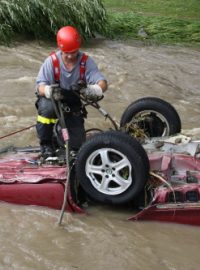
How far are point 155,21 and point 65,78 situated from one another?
39.7ft

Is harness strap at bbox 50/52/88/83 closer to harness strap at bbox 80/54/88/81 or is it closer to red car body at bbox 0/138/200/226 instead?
harness strap at bbox 80/54/88/81

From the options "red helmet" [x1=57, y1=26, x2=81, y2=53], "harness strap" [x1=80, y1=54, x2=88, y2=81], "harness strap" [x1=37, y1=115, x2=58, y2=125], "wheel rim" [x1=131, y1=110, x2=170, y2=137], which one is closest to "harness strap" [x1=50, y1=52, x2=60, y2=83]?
"red helmet" [x1=57, y1=26, x2=81, y2=53]

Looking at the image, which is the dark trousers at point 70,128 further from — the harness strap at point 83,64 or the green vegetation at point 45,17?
the green vegetation at point 45,17

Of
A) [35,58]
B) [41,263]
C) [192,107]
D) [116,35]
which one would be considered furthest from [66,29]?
[116,35]

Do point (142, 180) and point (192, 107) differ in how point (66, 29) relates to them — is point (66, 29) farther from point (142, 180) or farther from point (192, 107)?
point (192, 107)

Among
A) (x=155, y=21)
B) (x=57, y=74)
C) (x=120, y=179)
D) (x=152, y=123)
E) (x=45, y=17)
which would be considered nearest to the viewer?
(x=120, y=179)

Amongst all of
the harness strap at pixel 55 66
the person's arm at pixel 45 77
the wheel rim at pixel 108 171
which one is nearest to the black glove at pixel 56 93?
the person's arm at pixel 45 77

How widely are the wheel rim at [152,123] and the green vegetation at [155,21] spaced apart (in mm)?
9324

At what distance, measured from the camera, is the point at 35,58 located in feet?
43.7

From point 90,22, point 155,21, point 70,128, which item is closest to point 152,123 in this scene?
point 70,128

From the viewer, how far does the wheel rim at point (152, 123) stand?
656 centimetres

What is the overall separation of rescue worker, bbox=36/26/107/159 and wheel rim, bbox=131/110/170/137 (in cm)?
82

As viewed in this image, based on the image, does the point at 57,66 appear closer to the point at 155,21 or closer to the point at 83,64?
the point at 83,64

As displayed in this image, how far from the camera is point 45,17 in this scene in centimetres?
1488
